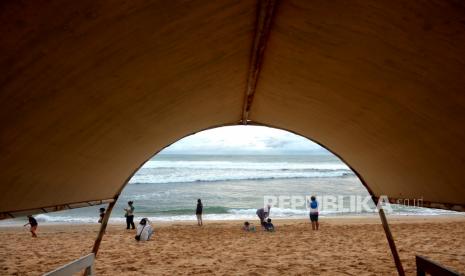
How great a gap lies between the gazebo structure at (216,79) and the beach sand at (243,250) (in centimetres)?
702

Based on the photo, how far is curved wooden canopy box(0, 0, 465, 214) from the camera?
2131 mm

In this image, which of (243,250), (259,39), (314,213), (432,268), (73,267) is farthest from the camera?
(314,213)

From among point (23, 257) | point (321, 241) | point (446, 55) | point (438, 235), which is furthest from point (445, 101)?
point (438, 235)

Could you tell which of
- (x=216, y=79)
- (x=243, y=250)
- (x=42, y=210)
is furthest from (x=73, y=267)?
(x=243, y=250)

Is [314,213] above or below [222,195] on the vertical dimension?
below

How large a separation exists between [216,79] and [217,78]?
31 mm

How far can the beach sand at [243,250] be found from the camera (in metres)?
11.3

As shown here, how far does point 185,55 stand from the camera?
10.3 ft

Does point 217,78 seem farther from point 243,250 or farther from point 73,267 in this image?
point 243,250

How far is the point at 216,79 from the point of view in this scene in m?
4.08

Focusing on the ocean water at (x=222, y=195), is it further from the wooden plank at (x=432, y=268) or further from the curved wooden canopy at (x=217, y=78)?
the curved wooden canopy at (x=217, y=78)

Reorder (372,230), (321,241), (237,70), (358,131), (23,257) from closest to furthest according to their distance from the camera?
(237,70), (358,131), (23,257), (321,241), (372,230)

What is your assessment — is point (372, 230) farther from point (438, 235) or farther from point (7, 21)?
point (7, 21)

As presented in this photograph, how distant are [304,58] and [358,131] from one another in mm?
1887
